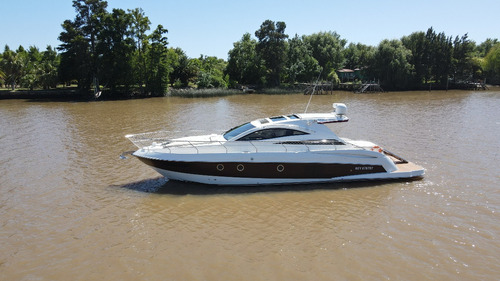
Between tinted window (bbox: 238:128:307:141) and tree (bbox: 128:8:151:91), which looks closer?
tinted window (bbox: 238:128:307:141)

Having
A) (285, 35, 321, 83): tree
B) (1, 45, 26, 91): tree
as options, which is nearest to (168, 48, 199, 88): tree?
(285, 35, 321, 83): tree

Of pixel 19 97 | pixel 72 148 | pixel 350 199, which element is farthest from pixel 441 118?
pixel 19 97

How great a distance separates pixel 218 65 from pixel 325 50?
20.2 metres

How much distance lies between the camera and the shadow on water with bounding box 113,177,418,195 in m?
10.6

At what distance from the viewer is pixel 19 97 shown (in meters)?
45.1

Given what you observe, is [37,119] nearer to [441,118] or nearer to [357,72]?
[441,118]

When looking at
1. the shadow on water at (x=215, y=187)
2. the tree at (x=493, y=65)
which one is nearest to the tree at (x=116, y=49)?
the shadow on water at (x=215, y=187)

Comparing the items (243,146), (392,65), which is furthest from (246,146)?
(392,65)

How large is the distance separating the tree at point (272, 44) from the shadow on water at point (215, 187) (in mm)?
43611

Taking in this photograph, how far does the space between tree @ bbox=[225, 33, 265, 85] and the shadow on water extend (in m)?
45.0

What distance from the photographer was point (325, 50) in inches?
2371

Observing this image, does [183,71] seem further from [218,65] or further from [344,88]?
[344,88]

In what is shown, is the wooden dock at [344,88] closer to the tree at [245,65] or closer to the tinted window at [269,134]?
the tree at [245,65]

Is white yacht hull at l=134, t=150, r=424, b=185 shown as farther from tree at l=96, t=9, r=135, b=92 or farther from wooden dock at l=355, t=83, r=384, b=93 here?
wooden dock at l=355, t=83, r=384, b=93
